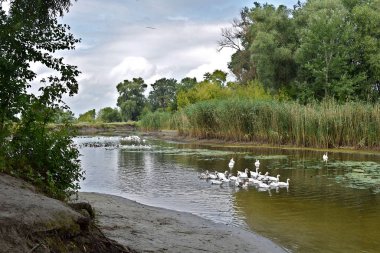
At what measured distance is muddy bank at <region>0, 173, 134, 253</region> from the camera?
4504mm

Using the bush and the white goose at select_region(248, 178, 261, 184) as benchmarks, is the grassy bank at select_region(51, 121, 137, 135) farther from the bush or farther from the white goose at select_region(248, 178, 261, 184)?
the bush

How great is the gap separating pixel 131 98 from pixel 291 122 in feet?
216

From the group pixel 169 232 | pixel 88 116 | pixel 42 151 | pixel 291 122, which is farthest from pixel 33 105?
pixel 88 116

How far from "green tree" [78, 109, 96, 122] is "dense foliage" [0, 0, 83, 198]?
77.3m

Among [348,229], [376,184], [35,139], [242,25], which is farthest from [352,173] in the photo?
[242,25]

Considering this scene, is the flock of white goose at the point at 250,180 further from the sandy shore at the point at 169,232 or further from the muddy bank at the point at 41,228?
the muddy bank at the point at 41,228

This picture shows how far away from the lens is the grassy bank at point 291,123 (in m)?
25.5

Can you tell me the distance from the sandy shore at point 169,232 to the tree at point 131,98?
7889cm

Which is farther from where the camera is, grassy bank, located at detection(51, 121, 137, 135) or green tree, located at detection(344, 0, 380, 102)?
grassy bank, located at detection(51, 121, 137, 135)

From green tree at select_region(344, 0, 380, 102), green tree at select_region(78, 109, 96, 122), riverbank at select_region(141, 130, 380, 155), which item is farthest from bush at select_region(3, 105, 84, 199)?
green tree at select_region(78, 109, 96, 122)

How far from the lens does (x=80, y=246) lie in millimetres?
5164

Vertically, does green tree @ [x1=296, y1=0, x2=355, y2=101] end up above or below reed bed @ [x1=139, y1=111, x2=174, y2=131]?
above

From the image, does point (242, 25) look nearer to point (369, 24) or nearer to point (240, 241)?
point (369, 24)

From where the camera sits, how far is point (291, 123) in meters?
28.6
